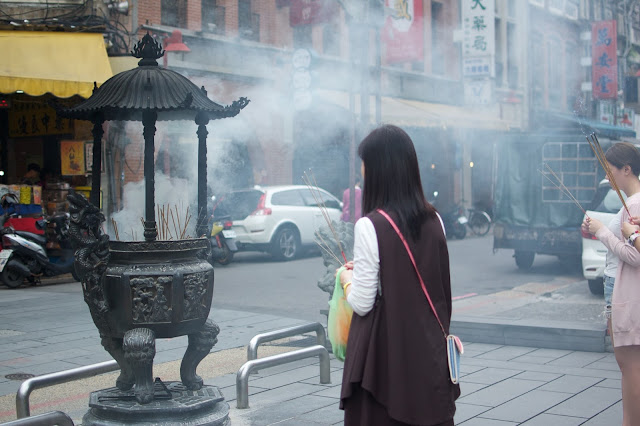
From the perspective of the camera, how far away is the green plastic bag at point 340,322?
10.8 ft

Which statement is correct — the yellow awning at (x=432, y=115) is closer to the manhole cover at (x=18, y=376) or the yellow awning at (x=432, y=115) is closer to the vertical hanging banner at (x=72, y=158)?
the vertical hanging banner at (x=72, y=158)

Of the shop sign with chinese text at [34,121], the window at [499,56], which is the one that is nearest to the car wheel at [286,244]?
the shop sign with chinese text at [34,121]

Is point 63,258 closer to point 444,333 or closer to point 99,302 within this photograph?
point 99,302

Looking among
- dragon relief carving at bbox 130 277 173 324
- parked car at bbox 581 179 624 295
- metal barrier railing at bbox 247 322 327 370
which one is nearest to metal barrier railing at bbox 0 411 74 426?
dragon relief carving at bbox 130 277 173 324

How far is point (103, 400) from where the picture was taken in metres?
4.36

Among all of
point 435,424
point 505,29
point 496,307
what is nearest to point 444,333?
point 435,424

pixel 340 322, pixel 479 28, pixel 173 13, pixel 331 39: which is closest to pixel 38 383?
pixel 340 322

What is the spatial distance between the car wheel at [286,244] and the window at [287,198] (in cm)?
51

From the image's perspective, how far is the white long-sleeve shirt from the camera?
280cm

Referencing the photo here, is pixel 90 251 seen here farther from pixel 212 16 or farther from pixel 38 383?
pixel 212 16

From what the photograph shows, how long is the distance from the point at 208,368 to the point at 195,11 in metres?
11.5

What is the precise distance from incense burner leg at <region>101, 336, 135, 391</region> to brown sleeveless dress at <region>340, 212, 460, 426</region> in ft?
6.72

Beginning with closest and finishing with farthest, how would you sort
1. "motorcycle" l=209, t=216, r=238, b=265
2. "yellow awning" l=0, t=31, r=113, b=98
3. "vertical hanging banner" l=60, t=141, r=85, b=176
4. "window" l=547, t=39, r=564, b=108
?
"yellow awning" l=0, t=31, r=113, b=98 → "vertical hanging banner" l=60, t=141, r=85, b=176 → "motorcycle" l=209, t=216, r=238, b=265 → "window" l=547, t=39, r=564, b=108

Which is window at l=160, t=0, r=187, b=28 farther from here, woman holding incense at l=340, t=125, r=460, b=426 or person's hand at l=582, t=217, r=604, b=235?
woman holding incense at l=340, t=125, r=460, b=426
